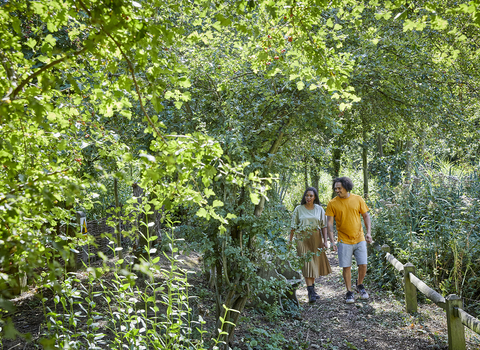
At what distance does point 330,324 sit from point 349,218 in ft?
5.12

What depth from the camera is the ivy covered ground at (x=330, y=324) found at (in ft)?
15.1

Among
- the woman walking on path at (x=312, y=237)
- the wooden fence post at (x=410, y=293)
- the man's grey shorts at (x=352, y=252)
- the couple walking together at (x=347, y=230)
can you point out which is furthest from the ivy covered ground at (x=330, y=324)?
the man's grey shorts at (x=352, y=252)

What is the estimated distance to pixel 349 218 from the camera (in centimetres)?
586

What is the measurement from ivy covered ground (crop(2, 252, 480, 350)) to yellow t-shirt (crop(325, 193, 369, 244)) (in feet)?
3.69

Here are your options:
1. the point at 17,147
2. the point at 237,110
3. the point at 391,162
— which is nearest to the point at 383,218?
the point at 237,110

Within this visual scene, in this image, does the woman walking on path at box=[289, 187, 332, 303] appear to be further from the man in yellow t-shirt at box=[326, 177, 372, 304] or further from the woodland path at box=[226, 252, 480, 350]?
the woodland path at box=[226, 252, 480, 350]

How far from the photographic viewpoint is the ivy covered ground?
4.59 meters

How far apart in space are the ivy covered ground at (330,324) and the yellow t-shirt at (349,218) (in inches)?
44.2

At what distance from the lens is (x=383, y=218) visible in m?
7.99

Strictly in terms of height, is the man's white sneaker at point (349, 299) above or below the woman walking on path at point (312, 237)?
below

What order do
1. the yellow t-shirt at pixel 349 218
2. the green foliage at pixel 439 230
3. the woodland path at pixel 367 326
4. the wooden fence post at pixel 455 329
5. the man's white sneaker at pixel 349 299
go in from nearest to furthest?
the wooden fence post at pixel 455 329 → the woodland path at pixel 367 326 → the green foliage at pixel 439 230 → the yellow t-shirt at pixel 349 218 → the man's white sneaker at pixel 349 299

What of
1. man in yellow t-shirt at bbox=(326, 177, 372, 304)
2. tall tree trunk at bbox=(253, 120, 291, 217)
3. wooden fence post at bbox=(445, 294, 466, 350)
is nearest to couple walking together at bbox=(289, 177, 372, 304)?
man in yellow t-shirt at bbox=(326, 177, 372, 304)

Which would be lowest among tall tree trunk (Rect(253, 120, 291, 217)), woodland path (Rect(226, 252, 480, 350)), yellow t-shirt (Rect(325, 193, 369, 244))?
woodland path (Rect(226, 252, 480, 350))

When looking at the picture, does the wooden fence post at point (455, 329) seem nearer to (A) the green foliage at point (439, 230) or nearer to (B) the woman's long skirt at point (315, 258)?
(A) the green foliage at point (439, 230)
